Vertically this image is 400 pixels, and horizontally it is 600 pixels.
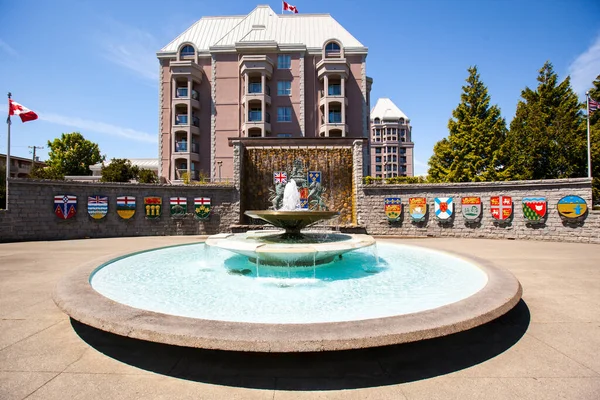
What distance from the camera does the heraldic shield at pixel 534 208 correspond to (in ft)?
50.6

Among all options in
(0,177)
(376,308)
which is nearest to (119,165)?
(0,177)

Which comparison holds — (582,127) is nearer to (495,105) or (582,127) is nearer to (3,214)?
(495,105)

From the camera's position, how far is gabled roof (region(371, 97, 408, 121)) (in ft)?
299

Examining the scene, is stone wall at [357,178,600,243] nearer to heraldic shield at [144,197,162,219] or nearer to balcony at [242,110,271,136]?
heraldic shield at [144,197,162,219]

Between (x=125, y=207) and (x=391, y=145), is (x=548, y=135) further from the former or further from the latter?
(x=391, y=145)

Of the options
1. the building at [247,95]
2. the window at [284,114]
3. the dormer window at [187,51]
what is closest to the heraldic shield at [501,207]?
the building at [247,95]

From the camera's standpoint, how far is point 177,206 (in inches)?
720

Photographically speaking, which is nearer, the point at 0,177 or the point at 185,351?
the point at 185,351

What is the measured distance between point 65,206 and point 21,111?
21.5 ft

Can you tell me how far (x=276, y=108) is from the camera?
3453cm

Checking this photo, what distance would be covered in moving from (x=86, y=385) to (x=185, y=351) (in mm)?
1009

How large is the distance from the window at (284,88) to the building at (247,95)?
12 centimetres

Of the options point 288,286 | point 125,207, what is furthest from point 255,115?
point 288,286

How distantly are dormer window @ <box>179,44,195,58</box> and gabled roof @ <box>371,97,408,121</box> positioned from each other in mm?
68466
